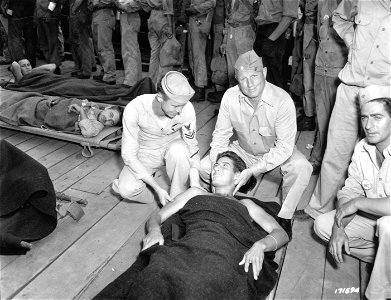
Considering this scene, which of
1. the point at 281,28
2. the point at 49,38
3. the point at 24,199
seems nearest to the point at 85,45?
the point at 49,38

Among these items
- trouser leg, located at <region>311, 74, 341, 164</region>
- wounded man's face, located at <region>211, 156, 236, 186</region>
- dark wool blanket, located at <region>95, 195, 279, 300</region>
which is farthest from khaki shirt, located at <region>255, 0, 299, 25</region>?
dark wool blanket, located at <region>95, 195, 279, 300</region>

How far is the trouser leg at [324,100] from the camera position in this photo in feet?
11.4

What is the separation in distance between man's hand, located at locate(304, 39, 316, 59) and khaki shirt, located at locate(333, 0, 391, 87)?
1371mm

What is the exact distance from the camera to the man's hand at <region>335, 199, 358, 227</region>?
2.29m

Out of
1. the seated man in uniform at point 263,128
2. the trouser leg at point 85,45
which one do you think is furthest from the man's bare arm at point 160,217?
the trouser leg at point 85,45

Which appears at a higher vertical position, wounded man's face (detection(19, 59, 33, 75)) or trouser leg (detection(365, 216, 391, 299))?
wounded man's face (detection(19, 59, 33, 75))

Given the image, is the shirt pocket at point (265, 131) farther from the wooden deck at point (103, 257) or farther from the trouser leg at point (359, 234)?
the trouser leg at point (359, 234)

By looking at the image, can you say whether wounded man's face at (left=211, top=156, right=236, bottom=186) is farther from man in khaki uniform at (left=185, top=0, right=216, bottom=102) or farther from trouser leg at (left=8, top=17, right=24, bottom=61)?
trouser leg at (left=8, top=17, right=24, bottom=61)

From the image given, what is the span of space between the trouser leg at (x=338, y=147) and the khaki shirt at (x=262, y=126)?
0.93 feet

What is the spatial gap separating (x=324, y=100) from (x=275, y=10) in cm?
145

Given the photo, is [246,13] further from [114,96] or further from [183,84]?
[183,84]

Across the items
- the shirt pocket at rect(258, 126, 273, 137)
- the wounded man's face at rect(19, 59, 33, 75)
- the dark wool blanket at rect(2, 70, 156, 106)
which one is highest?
the shirt pocket at rect(258, 126, 273, 137)

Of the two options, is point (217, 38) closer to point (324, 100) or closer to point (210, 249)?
point (324, 100)

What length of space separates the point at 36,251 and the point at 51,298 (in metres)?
0.49
